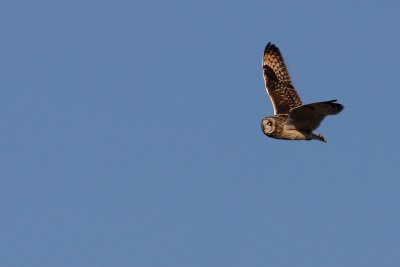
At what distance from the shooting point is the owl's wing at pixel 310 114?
25.8 m

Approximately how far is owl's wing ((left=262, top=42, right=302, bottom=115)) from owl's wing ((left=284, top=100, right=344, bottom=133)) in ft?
6.89

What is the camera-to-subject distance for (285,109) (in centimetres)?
2986

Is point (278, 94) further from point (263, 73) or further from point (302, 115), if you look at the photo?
point (302, 115)

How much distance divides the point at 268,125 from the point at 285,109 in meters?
1.65

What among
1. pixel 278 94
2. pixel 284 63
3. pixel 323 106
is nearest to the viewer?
pixel 323 106

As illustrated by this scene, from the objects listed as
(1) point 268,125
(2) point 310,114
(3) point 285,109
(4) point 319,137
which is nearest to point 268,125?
(1) point 268,125

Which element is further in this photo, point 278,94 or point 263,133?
point 278,94

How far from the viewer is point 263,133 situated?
28672 millimetres

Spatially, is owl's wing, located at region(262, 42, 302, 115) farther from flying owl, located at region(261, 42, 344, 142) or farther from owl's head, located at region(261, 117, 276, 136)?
owl's head, located at region(261, 117, 276, 136)

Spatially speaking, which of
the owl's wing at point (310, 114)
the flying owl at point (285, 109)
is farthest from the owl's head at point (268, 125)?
the owl's wing at point (310, 114)

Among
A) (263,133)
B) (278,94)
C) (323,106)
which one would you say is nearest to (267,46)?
(278,94)

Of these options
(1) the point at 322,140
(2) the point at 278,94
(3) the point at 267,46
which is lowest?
(1) the point at 322,140

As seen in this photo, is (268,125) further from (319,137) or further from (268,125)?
(319,137)

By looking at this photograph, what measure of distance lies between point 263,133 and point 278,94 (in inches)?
98.2
